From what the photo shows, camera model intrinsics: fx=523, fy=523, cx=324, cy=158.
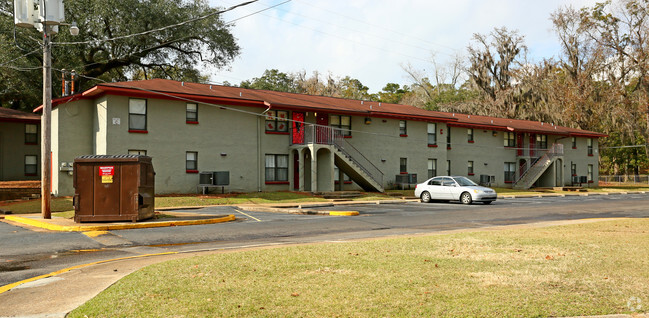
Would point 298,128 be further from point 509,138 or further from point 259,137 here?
point 509,138

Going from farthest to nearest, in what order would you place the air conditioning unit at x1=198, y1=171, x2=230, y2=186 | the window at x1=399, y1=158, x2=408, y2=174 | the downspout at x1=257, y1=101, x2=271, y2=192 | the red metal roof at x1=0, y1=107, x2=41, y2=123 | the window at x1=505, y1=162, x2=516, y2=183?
the window at x1=505, y1=162, x2=516, y2=183, the window at x1=399, y1=158, x2=408, y2=174, the red metal roof at x1=0, y1=107, x2=41, y2=123, the downspout at x1=257, y1=101, x2=271, y2=192, the air conditioning unit at x1=198, y1=171, x2=230, y2=186

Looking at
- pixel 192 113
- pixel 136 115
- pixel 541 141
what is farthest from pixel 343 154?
pixel 541 141

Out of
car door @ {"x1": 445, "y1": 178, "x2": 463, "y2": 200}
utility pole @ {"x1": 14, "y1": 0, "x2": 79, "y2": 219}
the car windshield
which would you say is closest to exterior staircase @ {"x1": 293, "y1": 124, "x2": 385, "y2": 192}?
→ car door @ {"x1": 445, "y1": 178, "x2": 463, "y2": 200}

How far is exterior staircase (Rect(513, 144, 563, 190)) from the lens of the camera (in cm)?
4691

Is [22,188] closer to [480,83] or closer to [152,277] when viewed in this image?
[152,277]

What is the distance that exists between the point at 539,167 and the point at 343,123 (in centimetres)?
2153

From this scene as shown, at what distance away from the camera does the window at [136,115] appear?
28375mm

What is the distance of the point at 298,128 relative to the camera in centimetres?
3403

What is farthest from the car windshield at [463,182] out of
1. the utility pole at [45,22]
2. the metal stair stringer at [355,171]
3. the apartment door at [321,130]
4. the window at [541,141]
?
the window at [541,141]

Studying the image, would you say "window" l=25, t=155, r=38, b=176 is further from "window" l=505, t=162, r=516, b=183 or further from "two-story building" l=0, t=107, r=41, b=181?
"window" l=505, t=162, r=516, b=183

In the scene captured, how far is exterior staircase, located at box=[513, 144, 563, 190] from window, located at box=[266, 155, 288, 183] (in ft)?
78.2

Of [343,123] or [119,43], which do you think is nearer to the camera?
[343,123]

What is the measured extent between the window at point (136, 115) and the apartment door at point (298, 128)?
936 centimetres

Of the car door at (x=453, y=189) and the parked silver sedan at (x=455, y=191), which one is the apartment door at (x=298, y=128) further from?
the car door at (x=453, y=189)
